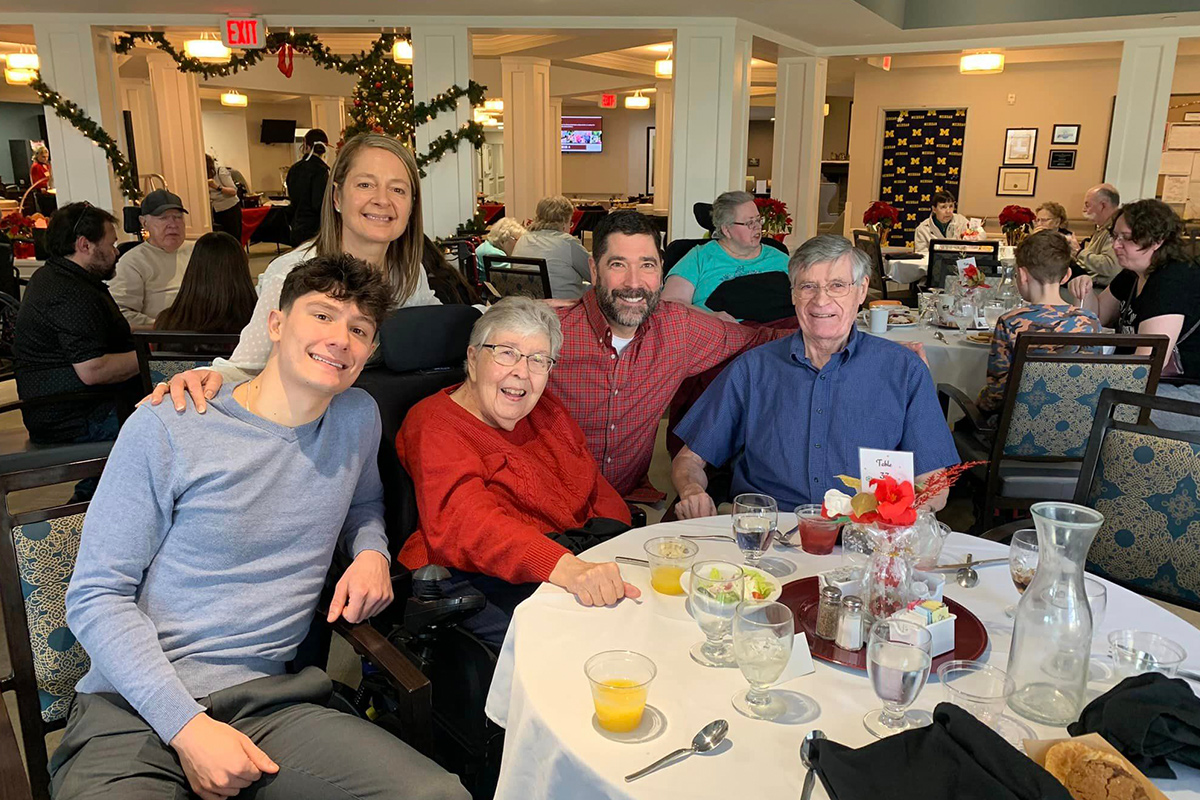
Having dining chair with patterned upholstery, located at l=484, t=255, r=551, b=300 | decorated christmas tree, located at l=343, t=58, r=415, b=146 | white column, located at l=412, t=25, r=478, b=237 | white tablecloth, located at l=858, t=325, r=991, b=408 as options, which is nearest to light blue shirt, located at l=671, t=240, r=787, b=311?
white tablecloth, located at l=858, t=325, r=991, b=408

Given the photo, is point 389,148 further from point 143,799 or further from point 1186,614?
point 1186,614

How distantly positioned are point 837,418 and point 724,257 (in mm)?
2194

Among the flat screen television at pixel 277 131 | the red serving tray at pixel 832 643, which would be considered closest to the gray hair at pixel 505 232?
the red serving tray at pixel 832 643

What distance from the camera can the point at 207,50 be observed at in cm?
779

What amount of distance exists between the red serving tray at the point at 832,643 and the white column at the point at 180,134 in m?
10.7

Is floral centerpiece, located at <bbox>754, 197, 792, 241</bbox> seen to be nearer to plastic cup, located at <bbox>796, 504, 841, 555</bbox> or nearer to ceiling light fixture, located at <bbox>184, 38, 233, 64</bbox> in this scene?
ceiling light fixture, located at <bbox>184, 38, 233, 64</bbox>

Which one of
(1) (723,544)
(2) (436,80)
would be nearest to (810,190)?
(2) (436,80)

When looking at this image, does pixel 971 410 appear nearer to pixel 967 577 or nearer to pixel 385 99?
pixel 967 577

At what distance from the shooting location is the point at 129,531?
1.52 metres

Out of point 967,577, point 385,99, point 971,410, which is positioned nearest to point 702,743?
point 967,577

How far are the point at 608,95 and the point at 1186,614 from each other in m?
15.2

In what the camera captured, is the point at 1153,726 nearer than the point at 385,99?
Yes

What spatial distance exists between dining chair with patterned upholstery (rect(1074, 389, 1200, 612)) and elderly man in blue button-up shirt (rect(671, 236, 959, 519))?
1.17ft

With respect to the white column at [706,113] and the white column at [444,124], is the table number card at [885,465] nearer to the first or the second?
the white column at [706,113]
